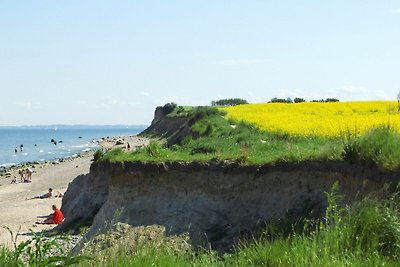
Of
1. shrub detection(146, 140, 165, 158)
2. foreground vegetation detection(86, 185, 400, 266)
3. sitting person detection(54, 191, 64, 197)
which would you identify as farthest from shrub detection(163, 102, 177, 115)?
foreground vegetation detection(86, 185, 400, 266)

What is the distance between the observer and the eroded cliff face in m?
14.5

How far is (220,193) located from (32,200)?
30816 mm

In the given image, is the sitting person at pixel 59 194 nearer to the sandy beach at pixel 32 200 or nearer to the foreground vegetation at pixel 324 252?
the sandy beach at pixel 32 200

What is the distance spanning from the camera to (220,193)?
689 inches

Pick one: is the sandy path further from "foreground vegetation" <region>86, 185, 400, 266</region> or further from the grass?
"foreground vegetation" <region>86, 185, 400, 266</region>

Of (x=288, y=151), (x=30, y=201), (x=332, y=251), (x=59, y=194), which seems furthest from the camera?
(x=59, y=194)

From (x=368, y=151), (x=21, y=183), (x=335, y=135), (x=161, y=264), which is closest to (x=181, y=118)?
(x=21, y=183)

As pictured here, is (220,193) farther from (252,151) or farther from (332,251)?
(332,251)

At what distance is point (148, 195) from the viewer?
1903cm

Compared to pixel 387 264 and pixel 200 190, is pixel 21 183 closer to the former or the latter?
pixel 200 190

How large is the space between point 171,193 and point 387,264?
11.9 m

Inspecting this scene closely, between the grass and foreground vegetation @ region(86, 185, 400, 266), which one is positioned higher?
the grass

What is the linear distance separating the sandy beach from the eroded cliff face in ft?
15.0

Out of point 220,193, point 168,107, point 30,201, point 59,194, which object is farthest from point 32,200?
point 168,107
